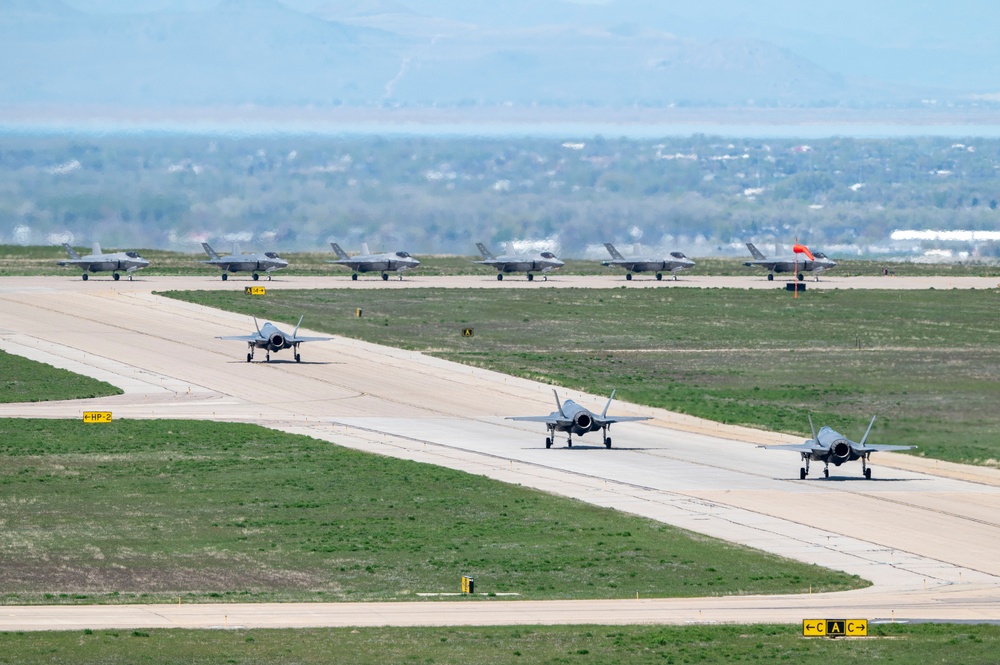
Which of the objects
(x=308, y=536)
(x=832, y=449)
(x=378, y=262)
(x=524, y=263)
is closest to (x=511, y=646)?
(x=308, y=536)

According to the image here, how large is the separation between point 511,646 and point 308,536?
1739cm

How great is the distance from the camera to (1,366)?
10050 cm

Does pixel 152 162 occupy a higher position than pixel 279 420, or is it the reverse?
pixel 152 162

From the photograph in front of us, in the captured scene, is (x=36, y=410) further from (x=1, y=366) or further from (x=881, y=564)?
(x=881, y=564)

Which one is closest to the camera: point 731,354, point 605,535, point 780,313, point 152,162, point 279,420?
point 605,535

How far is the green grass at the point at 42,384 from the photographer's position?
299 ft

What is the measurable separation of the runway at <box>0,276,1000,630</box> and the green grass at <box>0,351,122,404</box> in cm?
163

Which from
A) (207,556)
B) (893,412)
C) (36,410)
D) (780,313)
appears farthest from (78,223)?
(207,556)

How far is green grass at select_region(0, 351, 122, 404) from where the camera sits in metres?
91.0

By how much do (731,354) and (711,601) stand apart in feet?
216

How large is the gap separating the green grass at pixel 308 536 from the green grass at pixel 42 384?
16.2m

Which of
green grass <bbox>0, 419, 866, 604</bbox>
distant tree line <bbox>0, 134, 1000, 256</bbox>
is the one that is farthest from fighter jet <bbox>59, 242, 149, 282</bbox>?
green grass <bbox>0, 419, 866, 604</bbox>

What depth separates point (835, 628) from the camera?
43094 millimetres

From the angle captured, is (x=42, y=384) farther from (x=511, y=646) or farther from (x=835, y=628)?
(x=835, y=628)
